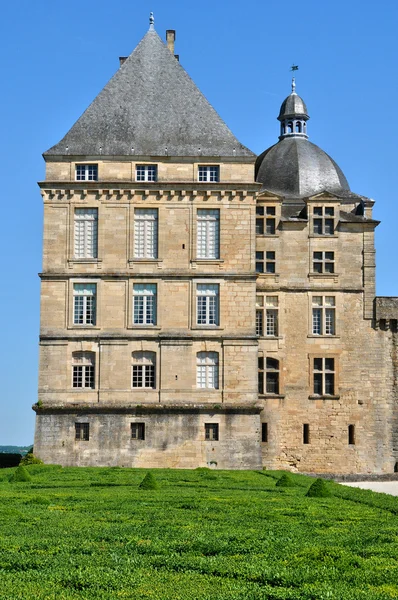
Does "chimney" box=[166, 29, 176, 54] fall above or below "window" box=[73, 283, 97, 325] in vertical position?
above

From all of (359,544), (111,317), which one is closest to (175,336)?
(111,317)

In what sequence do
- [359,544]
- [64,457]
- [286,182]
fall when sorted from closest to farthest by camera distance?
[359,544] < [64,457] < [286,182]

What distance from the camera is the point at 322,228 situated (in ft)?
161

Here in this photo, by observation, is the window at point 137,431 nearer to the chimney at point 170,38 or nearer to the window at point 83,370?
the window at point 83,370

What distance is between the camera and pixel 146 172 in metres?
46.2

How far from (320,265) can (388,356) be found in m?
5.52

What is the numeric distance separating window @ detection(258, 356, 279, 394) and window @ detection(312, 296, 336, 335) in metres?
2.63

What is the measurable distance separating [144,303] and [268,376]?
7182 mm

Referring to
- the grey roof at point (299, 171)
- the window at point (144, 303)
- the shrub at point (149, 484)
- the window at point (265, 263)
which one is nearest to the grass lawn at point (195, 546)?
the shrub at point (149, 484)

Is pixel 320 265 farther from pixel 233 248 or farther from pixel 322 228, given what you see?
pixel 233 248

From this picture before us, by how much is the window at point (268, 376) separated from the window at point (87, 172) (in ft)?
38.2

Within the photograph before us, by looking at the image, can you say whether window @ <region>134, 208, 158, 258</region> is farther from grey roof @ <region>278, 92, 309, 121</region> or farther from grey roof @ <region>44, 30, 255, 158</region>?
grey roof @ <region>278, 92, 309, 121</region>

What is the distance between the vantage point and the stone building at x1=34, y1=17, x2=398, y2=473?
44.2 m

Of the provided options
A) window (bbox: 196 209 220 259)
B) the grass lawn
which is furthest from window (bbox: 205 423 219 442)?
the grass lawn
